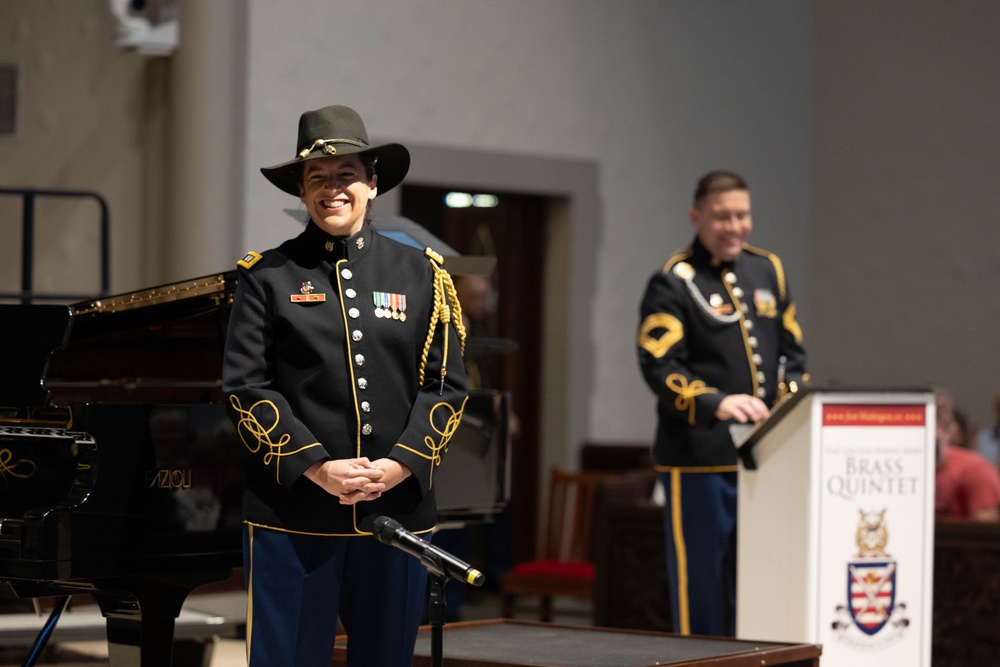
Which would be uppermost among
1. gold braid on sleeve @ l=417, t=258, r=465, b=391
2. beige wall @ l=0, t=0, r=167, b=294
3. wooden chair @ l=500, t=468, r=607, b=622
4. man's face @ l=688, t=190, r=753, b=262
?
beige wall @ l=0, t=0, r=167, b=294

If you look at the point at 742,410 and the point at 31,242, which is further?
the point at 31,242

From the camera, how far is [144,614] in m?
3.29

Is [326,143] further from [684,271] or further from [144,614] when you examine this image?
→ [684,271]

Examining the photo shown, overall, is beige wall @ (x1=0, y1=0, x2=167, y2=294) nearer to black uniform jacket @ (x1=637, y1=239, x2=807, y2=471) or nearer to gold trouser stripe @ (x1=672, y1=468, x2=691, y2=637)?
black uniform jacket @ (x1=637, y1=239, x2=807, y2=471)

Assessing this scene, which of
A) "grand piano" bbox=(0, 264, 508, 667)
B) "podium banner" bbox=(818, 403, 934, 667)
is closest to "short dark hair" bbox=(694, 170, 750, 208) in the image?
"podium banner" bbox=(818, 403, 934, 667)

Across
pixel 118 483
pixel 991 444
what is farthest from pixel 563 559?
pixel 118 483

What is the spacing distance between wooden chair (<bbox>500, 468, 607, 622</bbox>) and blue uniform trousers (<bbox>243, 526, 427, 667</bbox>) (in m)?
3.08

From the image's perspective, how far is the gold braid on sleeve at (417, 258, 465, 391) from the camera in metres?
2.88

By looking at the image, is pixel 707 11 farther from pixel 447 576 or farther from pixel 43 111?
pixel 447 576

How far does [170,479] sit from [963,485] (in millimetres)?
3028

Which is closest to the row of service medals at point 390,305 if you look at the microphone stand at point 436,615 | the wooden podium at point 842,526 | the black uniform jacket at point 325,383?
the black uniform jacket at point 325,383

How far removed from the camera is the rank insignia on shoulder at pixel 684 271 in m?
4.28

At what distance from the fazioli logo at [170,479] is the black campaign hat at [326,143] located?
77cm

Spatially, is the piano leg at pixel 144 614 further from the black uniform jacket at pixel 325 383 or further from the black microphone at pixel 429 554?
the black microphone at pixel 429 554
